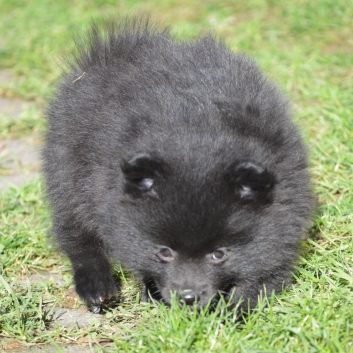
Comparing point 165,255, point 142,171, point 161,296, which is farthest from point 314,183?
point 142,171

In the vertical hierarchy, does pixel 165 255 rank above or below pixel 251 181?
below

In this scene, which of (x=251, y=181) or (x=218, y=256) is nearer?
(x=251, y=181)

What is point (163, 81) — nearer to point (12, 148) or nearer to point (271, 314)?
point (271, 314)

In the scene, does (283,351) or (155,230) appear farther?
(155,230)

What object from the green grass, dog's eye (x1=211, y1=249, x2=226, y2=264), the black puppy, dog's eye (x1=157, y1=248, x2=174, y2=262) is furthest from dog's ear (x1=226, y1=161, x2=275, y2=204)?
the green grass

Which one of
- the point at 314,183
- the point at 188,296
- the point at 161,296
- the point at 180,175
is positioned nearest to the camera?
the point at 180,175

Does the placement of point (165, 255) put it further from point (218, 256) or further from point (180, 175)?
point (180, 175)

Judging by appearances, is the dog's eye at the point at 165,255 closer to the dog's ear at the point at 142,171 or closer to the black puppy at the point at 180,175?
the black puppy at the point at 180,175

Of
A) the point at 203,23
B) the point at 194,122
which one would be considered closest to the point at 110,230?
the point at 194,122
